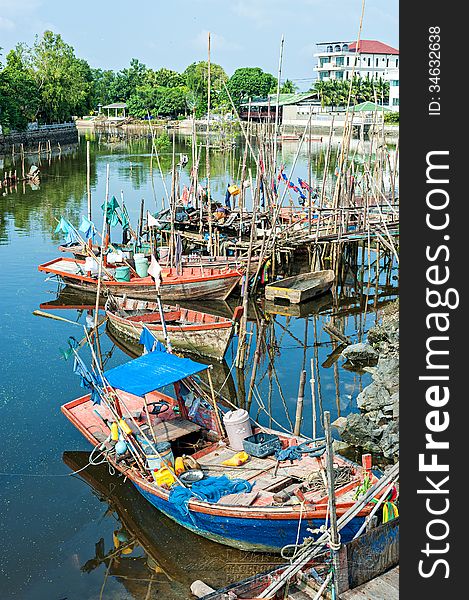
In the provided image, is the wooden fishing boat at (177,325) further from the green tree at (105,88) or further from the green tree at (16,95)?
the green tree at (105,88)

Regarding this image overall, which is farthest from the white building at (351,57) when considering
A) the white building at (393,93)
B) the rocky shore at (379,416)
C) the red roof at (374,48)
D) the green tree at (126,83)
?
the rocky shore at (379,416)

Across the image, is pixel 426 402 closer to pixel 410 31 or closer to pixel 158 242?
pixel 410 31

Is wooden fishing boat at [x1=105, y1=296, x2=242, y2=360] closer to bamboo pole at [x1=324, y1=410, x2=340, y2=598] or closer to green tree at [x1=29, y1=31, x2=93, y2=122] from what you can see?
bamboo pole at [x1=324, y1=410, x2=340, y2=598]

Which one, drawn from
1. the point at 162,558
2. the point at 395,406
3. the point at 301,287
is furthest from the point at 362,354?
the point at 162,558

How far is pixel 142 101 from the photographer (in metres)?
104

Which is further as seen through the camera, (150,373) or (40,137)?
(40,137)

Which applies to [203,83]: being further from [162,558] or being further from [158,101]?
[162,558]

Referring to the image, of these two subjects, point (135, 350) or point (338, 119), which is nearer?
point (135, 350)

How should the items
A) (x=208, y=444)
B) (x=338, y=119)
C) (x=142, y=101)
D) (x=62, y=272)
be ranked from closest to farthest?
Result: 1. (x=208, y=444)
2. (x=62, y=272)
3. (x=338, y=119)
4. (x=142, y=101)

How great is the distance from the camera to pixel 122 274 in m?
23.7

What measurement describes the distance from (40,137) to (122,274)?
57315 millimetres

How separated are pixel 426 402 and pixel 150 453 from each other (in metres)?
7.21

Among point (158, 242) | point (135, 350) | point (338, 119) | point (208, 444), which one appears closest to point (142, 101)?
point (338, 119)

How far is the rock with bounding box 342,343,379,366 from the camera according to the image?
740 inches
